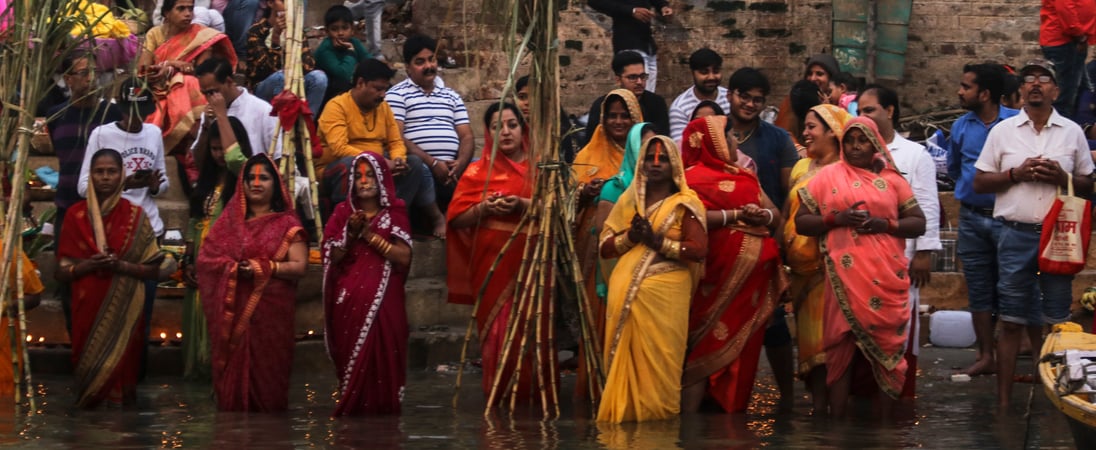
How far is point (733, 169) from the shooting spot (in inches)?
373

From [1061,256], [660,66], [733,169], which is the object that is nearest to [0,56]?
[733,169]

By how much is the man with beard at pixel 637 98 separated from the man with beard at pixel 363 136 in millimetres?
1435

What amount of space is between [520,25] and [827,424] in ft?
8.18

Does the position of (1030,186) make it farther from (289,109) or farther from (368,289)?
(289,109)

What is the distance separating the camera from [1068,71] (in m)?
13.7

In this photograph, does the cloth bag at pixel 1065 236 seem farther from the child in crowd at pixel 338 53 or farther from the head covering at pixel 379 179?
the child in crowd at pixel 338 53

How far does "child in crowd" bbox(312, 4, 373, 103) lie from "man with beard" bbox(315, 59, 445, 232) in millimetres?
1326

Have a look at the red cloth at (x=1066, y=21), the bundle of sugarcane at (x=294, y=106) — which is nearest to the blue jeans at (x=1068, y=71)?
the red cloth at (x=1066, y=21)

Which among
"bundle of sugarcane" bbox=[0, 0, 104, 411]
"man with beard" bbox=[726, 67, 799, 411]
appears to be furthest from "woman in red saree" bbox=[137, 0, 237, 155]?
"man with beard" bbox=[726, 67, 799, 411]

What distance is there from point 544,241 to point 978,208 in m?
2.84

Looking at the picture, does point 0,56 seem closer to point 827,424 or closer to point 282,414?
point 282,414

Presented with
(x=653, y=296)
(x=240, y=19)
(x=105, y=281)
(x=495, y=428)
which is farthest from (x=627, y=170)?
(x=240, y=19)

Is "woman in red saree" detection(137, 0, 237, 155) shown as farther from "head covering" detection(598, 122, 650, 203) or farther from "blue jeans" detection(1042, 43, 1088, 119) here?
"blue jeans" detection(1042, 43, 1088, 119)

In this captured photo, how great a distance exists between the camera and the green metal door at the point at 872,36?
16.6m
